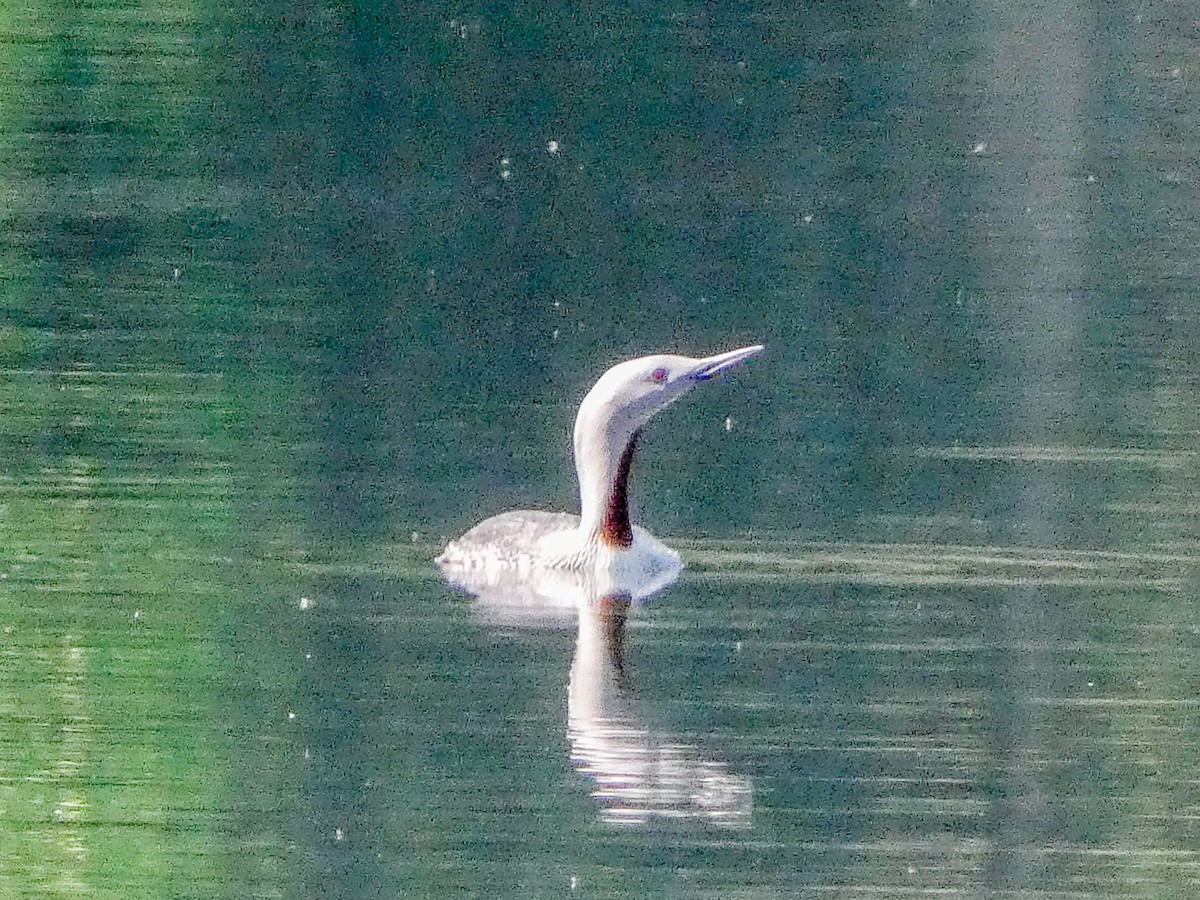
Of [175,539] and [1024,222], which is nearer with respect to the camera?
[175,539]

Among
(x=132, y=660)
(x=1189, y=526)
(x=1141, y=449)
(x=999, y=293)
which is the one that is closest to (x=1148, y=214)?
(x=999, y=293)

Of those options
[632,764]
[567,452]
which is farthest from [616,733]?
[567,452]

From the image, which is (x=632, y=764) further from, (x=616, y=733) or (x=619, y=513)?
(x=619, y=513)

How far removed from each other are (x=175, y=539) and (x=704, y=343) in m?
6.26

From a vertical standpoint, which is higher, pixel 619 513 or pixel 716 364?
pixel 716 364

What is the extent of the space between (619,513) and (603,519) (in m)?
0.09

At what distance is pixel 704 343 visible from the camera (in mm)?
16750

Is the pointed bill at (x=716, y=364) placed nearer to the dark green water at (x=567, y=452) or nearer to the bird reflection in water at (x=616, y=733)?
the dark green water at (x=567, y=452)

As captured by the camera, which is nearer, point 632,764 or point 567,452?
point 632,764

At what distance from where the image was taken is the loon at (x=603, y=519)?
10969mm

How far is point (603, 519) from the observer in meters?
11.1

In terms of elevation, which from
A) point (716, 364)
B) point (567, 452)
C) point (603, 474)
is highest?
point (716, 364)

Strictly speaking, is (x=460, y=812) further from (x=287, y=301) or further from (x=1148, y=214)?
(x=1148, y=214)

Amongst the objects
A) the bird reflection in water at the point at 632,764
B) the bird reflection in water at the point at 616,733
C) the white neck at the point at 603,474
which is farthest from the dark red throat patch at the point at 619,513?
the bird reflection in water at the point at 632,764
